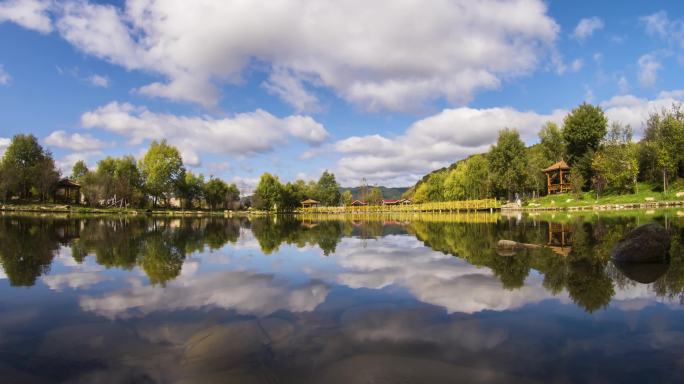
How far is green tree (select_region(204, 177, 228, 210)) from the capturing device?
10949 centimetres

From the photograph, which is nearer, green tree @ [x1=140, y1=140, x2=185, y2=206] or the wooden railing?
the wooden railing

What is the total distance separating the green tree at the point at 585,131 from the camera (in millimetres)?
62062

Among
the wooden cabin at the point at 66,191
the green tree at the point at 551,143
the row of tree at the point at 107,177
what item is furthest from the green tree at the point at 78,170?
the green tree at the point at 551,143

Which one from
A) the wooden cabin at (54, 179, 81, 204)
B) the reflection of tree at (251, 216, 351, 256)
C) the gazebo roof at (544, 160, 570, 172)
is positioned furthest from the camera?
the wooden cabin at (54, 179, 81, 204)

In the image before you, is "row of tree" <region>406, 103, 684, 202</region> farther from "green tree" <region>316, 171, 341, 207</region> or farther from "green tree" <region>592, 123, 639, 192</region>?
"green tree" <region>316, 171, 341, 207</region>

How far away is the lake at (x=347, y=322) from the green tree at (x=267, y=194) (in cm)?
9096

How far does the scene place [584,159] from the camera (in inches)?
2430

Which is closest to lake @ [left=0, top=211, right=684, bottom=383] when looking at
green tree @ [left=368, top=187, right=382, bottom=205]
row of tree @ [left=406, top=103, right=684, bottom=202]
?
row of tree @ [left=406, top=103, right=684, bottom=202]

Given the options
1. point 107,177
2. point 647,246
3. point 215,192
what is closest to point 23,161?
point 107,177

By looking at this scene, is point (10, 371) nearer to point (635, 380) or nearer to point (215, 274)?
point (215, 274)

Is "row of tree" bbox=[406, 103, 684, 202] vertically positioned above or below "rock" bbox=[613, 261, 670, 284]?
above

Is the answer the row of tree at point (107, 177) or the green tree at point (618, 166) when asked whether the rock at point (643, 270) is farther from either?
the row of tree at point (107, 177)

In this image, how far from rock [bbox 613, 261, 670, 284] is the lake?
81 millimetres

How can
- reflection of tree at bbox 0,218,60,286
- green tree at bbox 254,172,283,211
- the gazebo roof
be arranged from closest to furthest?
reflection of tree at bbox 0,218,60,286, the gazebo roof, green tree at bbox 254,172,283,211
